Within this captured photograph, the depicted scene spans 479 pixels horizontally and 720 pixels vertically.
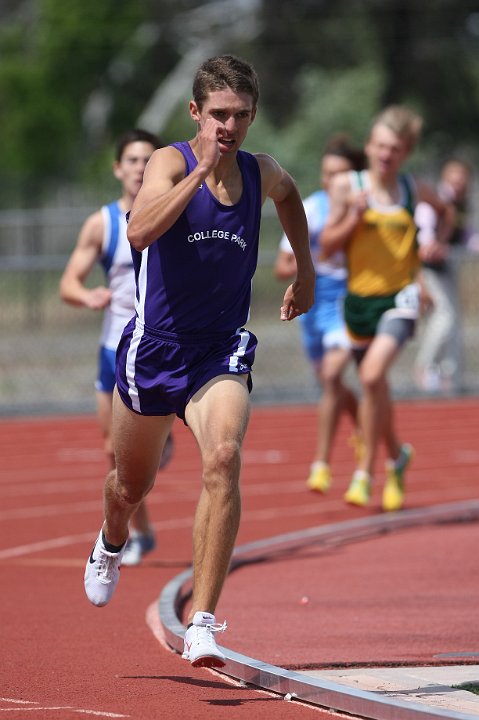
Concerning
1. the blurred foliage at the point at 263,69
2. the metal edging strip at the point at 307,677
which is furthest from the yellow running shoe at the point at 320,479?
the blurred foliage at the point at 263,69

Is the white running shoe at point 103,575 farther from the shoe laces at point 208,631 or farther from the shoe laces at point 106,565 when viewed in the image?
the shoe laces at point 208,631

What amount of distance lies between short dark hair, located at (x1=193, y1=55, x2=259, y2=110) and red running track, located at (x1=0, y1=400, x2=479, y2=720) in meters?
2.16

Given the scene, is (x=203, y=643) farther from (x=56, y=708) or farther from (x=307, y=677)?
(x=56, y=708)

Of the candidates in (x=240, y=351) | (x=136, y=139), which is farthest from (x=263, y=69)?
(x=240, y=351)

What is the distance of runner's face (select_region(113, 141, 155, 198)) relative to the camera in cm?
890

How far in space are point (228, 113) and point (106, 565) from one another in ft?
6.47

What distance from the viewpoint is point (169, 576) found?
871 cm

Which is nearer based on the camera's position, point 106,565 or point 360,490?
point 106,565

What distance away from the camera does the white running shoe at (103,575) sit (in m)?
6.57

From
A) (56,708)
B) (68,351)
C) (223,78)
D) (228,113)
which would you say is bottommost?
(56,708)

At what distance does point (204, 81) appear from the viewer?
5.87m

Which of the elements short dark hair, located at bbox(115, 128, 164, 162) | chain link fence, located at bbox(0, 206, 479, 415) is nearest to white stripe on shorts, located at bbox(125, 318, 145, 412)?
short dark hair, located at bbox(115, 128, 164, 162)

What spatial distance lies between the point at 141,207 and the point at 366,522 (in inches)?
192

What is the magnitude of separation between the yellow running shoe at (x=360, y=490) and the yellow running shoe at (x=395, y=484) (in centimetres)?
34
